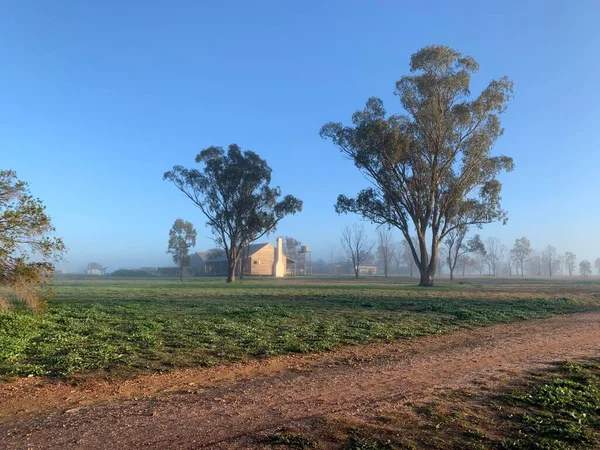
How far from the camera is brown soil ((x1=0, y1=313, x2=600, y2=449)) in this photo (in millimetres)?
5508

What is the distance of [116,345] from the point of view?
10227mm

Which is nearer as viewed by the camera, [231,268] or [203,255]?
[231,268]

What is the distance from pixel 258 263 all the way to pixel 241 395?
264ft

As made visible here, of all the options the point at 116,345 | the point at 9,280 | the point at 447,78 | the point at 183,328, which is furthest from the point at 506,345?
the point at 447,78

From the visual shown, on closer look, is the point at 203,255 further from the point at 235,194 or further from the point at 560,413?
the point at 560,413

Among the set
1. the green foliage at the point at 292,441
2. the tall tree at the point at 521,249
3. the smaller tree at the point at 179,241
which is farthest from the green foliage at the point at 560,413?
the tall tree at the point at 521,249

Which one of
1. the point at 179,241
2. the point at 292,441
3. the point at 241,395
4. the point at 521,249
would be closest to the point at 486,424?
the point at 292,441

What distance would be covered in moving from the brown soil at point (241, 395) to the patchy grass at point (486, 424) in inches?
17.5

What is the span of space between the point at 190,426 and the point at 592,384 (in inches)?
255

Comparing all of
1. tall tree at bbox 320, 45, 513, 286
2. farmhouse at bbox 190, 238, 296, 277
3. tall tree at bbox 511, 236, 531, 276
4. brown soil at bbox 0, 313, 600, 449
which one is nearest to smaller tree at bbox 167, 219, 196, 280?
farmhouse at bbox 190, 238, 296, 277

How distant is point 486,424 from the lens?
6.02 metres

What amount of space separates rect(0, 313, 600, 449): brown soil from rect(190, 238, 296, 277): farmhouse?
69360mm

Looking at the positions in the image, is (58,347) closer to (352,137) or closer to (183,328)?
(183,328)

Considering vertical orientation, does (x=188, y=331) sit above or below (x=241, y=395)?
above
